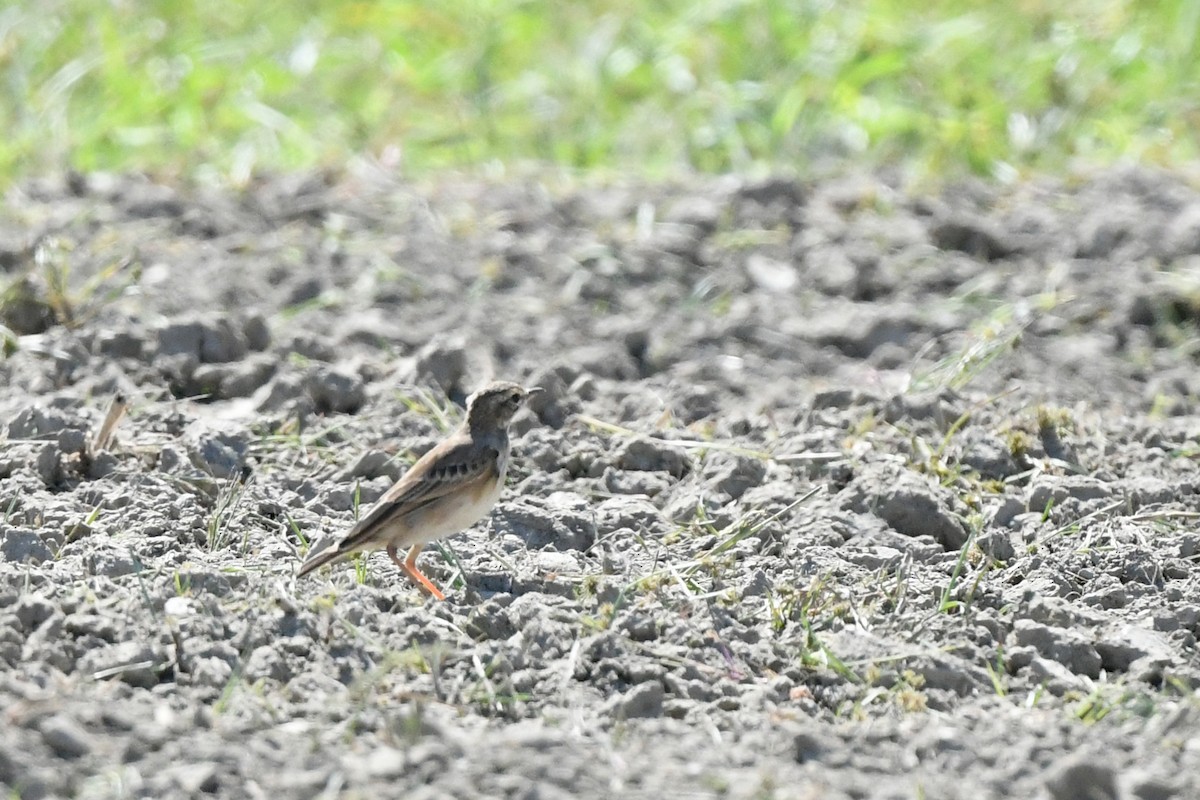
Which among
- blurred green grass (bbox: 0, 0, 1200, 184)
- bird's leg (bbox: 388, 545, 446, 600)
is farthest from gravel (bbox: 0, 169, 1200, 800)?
blurred green grass (bbox: 0, 0, 1200, 184)

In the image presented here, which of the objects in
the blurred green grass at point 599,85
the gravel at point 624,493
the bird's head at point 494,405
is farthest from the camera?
the blurred green grass at point 599,85

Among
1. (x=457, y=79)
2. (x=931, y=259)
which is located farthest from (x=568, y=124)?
(x=931, y=259)

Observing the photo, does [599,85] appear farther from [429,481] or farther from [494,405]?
[429,481]

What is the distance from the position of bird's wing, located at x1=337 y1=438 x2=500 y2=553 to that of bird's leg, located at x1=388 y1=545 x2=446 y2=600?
0.16 metres

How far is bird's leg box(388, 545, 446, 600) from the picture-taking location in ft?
18.1

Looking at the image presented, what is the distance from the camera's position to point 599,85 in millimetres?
11969

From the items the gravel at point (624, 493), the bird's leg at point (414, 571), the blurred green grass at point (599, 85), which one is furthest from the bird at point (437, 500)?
the blurred green grass at point (599, 85)

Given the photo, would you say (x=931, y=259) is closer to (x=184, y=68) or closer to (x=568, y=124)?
(x=568, y=124)

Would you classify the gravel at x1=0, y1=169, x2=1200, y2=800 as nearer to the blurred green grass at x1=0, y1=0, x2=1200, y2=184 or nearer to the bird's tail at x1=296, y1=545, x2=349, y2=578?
the bird's tail at x1=296, y1=545, x2=349, y2=578

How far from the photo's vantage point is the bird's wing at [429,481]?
17.9 feet

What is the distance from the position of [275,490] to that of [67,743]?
211 cm

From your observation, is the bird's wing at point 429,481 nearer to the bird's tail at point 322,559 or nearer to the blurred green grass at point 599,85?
the bird's tail at point 322,559

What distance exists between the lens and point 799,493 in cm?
629

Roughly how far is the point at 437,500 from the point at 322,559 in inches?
18.4
